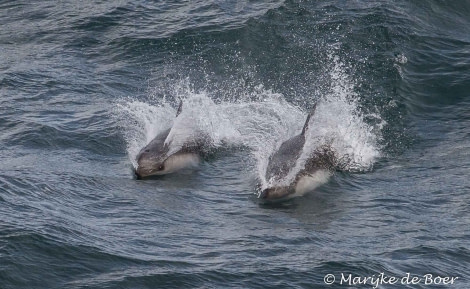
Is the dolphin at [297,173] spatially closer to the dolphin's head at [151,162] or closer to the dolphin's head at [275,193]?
the dolphin's head at [275,193]

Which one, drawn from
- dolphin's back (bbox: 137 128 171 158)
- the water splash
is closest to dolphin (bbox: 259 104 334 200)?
the water splash

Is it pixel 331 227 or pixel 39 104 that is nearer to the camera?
pixel 331 227

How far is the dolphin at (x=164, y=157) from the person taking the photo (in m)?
17.8

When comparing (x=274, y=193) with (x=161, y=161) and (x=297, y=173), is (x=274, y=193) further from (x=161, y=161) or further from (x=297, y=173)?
(x=161, y=161)

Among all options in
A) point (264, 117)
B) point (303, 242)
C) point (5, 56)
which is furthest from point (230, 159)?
point (5, 56)

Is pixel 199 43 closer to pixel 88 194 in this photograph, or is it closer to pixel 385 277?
pixel 88 194

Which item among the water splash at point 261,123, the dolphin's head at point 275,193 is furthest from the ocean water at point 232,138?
the dolphin's head at point 275,193

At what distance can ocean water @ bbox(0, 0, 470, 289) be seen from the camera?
1314 centimetres

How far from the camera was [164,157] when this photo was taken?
18078 mm

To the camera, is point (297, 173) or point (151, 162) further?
point (151, 162)

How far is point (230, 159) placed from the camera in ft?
61.8

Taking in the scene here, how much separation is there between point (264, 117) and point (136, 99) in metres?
3.23

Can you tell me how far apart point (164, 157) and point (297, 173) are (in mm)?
2694

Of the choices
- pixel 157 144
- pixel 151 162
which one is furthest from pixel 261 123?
pixel 151 162
